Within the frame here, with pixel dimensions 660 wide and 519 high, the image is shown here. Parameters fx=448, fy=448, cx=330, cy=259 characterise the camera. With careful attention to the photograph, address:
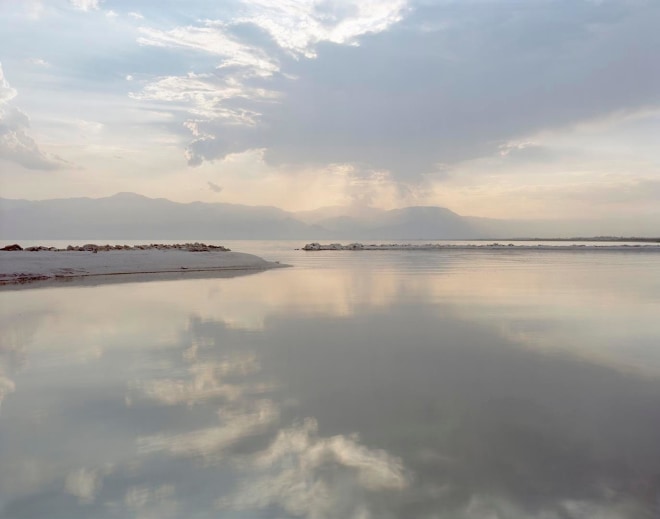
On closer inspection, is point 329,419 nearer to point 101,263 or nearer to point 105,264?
point 105,264

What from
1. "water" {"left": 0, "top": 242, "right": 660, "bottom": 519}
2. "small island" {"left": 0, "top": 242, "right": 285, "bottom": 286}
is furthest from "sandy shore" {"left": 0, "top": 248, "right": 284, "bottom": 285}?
"water" {"left": 0, "top": 242, "right": 660, "bottom": 519}

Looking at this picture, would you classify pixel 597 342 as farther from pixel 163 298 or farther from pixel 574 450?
pixel 163 298

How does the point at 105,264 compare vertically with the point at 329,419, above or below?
above

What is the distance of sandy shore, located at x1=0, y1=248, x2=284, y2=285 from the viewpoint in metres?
23.3

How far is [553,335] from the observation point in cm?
1016

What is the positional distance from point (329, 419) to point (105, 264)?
25.7 m

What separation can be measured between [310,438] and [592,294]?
16.3 m

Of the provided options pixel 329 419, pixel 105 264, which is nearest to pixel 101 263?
pixel 105 264

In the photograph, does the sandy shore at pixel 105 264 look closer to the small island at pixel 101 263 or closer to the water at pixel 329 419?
the small island at pixel 101 263

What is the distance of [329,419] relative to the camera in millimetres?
5414

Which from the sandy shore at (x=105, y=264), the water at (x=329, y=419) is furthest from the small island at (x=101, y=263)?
the water at (x=329, y=419)

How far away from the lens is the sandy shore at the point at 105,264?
2334cm

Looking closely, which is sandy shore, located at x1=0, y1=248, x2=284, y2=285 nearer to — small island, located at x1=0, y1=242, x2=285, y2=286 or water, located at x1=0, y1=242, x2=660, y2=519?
small island, located at x1=0, y1=242, x2=285, y2=286

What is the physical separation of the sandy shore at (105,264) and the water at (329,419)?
14.0m
